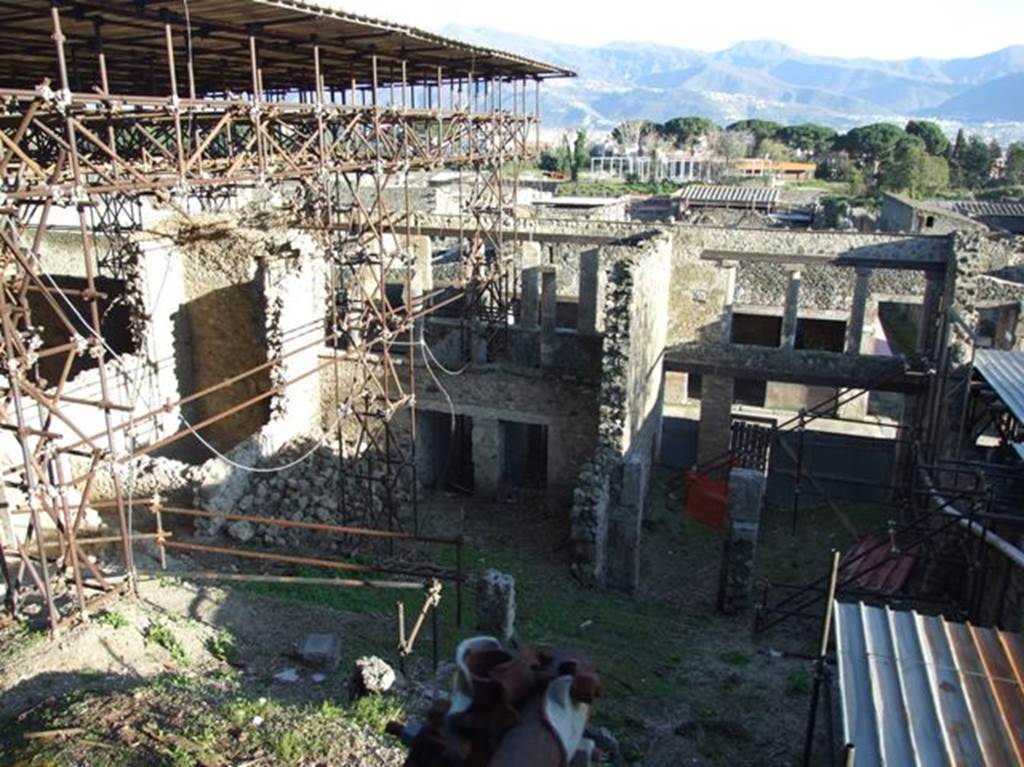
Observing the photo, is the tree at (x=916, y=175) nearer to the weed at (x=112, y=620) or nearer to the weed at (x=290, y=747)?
the weed at (x=112, y=620)

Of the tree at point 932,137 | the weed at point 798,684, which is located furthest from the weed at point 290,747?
the tree at point 932,137

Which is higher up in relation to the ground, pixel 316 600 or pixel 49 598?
pixel 49 598

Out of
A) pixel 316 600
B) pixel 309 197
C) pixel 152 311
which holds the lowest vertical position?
pixel 316 600

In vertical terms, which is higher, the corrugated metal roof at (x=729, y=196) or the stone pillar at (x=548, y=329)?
the corrugated metal roof at (x=729, y=196)

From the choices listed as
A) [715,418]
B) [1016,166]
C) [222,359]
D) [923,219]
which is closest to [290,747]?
[222,359]

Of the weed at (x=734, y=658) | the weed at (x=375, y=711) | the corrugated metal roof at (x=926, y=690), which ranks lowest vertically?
the weed at (x=734, y=658)

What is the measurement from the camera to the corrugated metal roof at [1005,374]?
10898 mm

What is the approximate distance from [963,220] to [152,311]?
25.4m

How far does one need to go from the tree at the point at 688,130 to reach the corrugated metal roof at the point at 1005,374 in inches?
3199

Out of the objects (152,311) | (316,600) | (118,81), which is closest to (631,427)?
(316,600)

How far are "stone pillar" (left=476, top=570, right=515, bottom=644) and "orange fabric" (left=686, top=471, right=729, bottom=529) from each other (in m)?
7.58

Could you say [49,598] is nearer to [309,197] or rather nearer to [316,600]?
[316,600]

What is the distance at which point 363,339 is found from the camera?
Answer: 15094 millimetres

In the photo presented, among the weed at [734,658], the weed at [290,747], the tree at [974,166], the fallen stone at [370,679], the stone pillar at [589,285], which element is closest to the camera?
the weed at [290,747]
